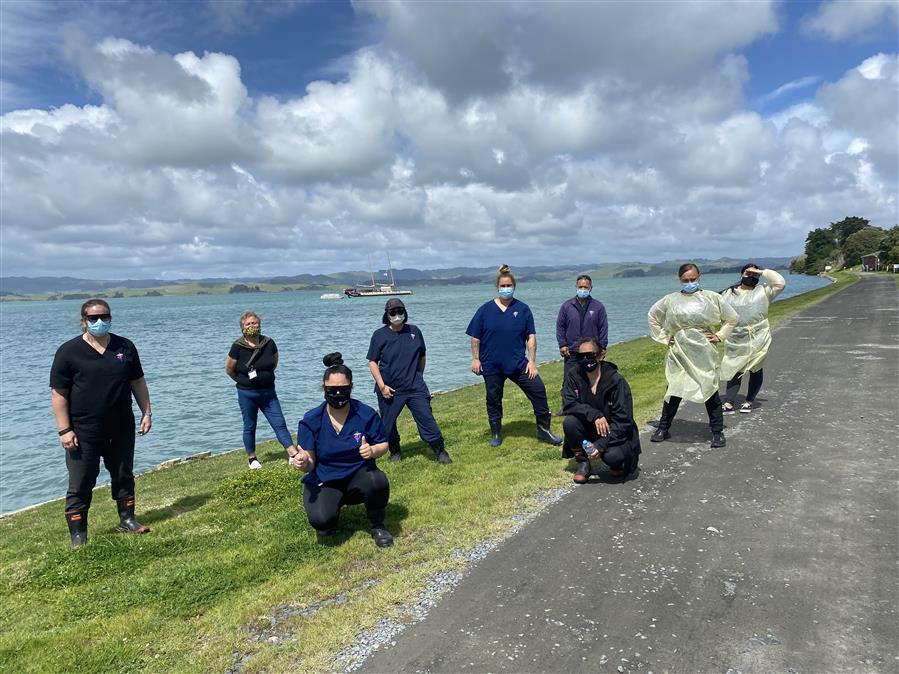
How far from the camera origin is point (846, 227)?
526 feet

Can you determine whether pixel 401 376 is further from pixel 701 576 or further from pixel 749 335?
pixel 749 335

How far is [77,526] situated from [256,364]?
3.40m

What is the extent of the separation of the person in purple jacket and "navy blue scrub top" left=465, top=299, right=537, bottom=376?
26.8 inches

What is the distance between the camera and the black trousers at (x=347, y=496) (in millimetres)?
5549

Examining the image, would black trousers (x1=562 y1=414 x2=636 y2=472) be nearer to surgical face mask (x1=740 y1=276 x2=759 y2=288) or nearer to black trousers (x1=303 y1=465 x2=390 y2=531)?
black trousers (x1=303 y1=465 x2=390 y2=531)

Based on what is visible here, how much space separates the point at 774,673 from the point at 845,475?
427 centimetres

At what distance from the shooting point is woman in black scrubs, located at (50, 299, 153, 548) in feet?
20.0

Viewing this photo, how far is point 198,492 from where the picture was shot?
9.12 meters

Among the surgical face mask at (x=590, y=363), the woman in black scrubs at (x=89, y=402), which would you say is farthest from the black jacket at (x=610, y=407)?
the woman in black scrubs at (x=89, y=402)

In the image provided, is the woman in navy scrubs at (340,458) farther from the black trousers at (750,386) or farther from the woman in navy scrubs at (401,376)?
the black trousers at (750,386)

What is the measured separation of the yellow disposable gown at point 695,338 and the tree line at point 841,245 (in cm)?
12278

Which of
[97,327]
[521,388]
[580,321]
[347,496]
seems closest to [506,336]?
[521,388]

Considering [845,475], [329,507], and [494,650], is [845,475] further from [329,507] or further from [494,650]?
[329,507]

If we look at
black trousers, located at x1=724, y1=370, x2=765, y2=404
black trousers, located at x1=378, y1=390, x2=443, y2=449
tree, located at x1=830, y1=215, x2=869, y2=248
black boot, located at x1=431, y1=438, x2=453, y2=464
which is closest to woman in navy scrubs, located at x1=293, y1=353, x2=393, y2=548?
black trousers, located at x1=378, y1=390, x2=443, y2=449
